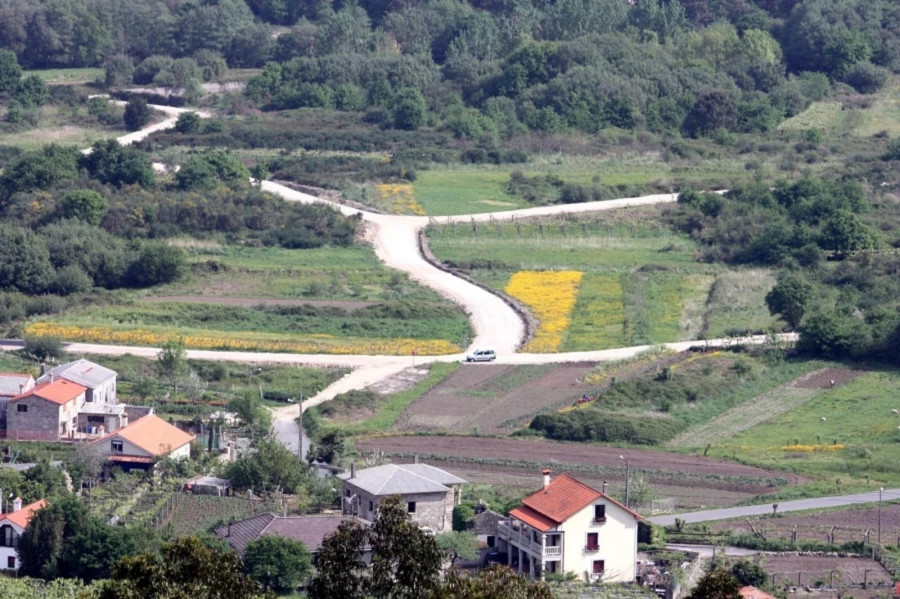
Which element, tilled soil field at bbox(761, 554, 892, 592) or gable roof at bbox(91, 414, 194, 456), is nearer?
tilled soil field at bbox(761, 554, 892, 592)

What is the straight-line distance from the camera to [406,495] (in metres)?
54.7

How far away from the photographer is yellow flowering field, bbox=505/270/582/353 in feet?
263

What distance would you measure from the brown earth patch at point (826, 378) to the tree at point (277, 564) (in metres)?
28.0

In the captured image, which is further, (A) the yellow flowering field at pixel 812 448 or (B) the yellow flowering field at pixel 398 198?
(B) the yellow flowering field at pixel 398 198

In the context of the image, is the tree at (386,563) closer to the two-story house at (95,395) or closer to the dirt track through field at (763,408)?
the two-story house at (95,395)

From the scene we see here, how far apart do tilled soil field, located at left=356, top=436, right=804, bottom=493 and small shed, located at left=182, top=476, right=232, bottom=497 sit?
6.30 metres

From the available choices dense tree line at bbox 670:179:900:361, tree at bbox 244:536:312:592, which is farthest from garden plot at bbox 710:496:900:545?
dense tree line at bbox 670:179:900:361

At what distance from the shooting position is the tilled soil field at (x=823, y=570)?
50875mm

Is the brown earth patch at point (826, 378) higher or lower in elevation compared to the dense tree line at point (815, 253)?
lower

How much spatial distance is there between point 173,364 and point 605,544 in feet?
81.9

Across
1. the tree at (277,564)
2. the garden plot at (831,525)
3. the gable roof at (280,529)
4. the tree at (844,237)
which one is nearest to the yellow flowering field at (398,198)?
the tree at (844,237)

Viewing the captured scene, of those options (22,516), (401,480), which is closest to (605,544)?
(401,480)

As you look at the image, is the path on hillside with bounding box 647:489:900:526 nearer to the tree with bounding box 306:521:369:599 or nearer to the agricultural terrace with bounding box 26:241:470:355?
the agricultural terrace with bounding box 26:241:470:355

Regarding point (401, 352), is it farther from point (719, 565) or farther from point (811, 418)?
point (719, 565)
